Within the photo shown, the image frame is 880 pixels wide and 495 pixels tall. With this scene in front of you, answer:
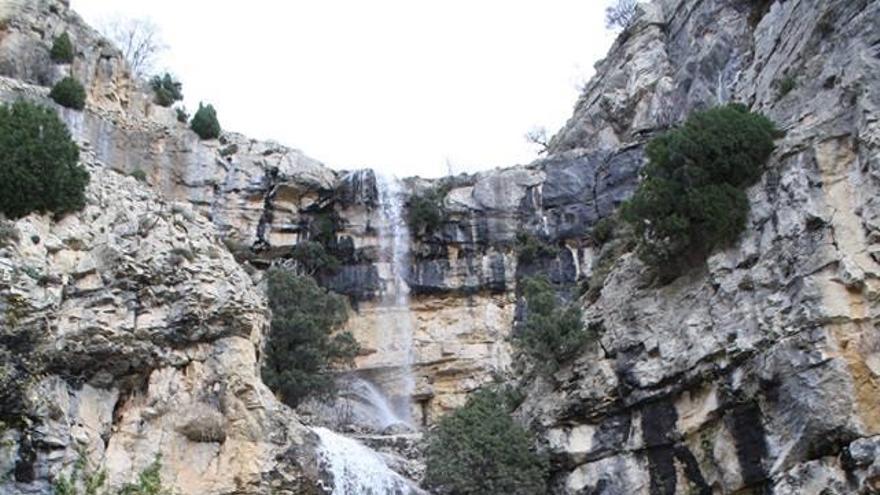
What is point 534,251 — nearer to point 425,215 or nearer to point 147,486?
point 425,215

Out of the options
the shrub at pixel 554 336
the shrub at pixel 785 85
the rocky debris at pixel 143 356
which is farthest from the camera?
the shrub at pixel 554 336

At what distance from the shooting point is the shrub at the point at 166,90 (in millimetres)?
40438

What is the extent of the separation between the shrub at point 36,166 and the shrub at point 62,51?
43.0ft

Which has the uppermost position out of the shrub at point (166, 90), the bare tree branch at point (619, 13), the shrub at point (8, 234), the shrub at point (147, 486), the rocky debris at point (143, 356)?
the bare tree branch at point (619, 13)

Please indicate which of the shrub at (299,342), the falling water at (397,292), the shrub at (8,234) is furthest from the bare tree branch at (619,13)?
the shrub at (8,234)

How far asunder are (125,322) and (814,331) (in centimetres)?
1551

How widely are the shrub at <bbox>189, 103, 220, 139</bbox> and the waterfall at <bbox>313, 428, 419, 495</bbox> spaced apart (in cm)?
1947

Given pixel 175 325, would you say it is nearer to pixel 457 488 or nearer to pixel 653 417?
pixel 457 488

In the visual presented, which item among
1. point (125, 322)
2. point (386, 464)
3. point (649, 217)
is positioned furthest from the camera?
point (386, 464)

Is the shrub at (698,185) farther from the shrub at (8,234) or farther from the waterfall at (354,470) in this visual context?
the shrub at (8,234)

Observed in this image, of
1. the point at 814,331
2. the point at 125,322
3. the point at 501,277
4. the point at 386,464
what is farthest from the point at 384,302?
the point at 814,331

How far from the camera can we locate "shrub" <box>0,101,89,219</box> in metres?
21.6

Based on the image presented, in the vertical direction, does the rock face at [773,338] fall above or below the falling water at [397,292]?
below

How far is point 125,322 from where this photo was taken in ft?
69.5
